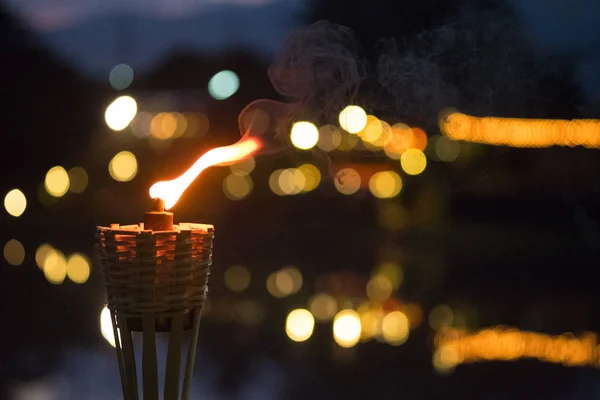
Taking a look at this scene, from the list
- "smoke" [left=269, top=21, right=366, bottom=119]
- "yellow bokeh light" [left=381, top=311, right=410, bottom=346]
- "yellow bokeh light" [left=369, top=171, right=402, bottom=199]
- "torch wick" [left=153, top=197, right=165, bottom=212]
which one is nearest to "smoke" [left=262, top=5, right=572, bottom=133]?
"smoke" [left=269, top=21, right=366, bottom=119]

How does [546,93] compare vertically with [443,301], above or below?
above

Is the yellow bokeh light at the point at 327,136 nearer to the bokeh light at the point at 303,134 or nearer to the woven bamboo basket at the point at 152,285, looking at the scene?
the bokeh light at the point at 303,134

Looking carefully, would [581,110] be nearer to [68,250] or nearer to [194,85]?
[194,85]

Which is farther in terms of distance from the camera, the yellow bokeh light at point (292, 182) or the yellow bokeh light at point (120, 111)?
the yellow bokeh light at point (292, 182)

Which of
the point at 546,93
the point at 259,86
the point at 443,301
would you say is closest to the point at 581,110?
the point at 546,93

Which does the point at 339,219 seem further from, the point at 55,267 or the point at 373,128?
the point at 373,128

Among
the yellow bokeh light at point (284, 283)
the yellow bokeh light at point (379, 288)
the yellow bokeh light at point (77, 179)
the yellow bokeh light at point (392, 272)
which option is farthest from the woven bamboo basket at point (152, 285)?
the yellow bokeh light at point (77, 179)
